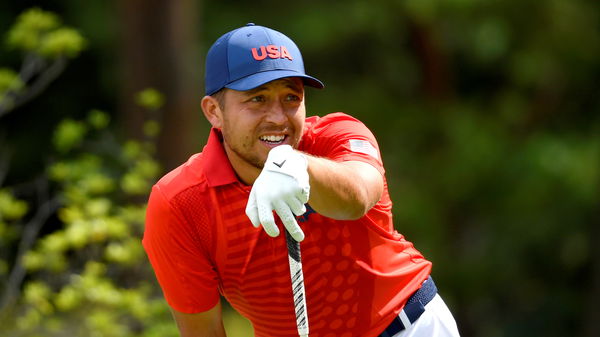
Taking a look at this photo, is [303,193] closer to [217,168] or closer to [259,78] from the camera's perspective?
[259,78]

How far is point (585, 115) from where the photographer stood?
38.4 feet

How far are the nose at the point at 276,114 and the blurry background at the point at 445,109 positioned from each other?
526 cm

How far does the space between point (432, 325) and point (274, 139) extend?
0.88 metres

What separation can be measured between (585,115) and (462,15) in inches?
101

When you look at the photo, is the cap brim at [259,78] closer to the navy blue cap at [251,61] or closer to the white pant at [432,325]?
the navy blue cap at [251,61]

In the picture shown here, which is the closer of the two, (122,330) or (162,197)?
(162,197)

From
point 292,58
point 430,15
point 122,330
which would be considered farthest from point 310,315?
point 430,15

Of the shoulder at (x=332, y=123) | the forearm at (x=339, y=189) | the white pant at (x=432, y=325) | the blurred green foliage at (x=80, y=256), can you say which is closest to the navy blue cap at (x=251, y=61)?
the shoulder at (x=332, y=123)

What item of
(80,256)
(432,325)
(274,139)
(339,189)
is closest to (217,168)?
(274,139)

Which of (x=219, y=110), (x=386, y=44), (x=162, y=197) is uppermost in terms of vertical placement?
(x=219, y=110)

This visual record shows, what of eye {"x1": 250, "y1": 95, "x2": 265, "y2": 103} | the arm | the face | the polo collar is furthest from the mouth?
the arm

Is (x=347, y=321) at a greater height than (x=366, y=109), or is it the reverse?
(x=347, y=321)

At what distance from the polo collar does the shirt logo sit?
0.39 meters

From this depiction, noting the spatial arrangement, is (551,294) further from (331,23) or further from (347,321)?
(347,321)
